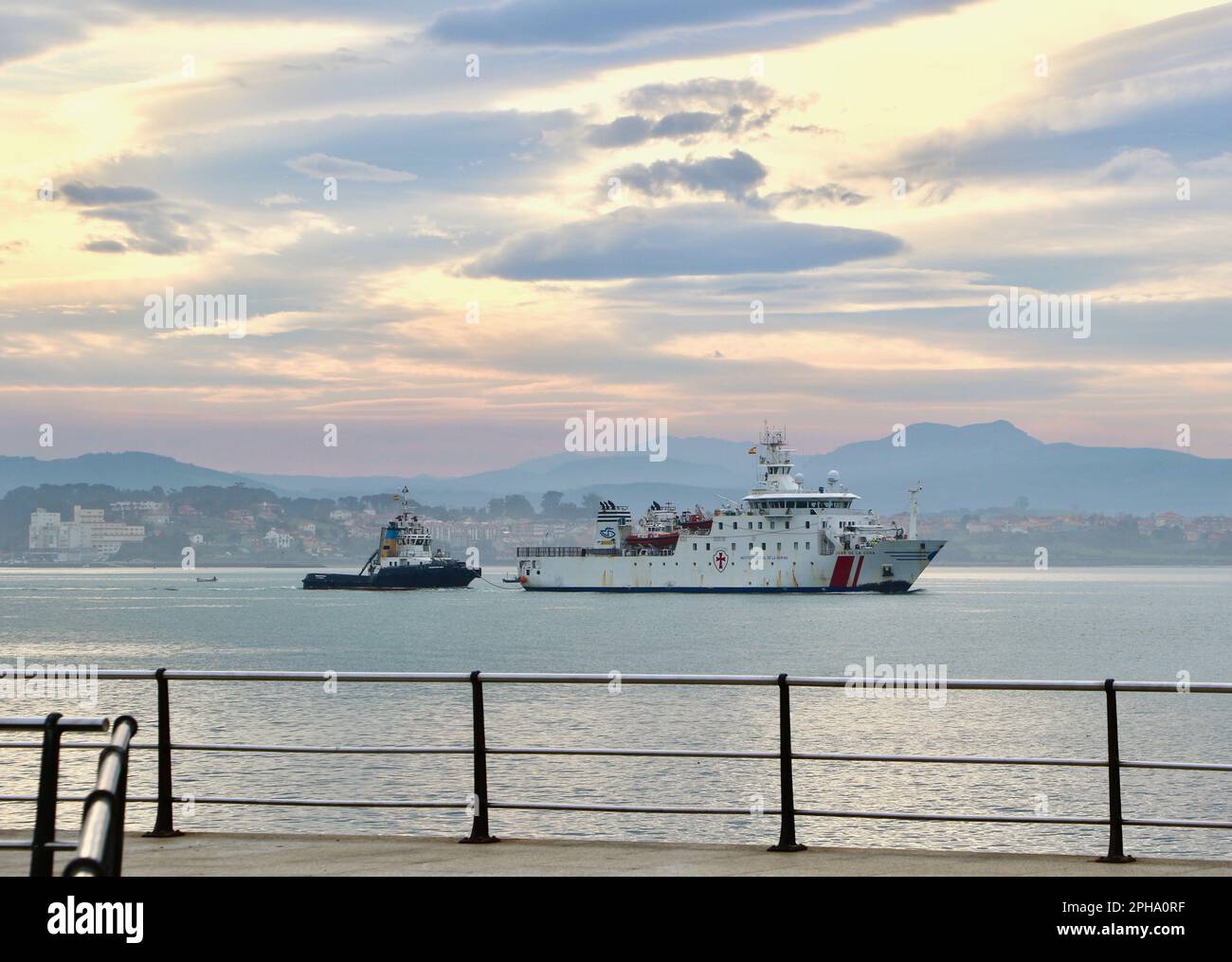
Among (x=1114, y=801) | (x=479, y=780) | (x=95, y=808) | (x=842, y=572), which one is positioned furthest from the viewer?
(x=842, y=572)

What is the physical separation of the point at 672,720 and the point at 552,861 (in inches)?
1328

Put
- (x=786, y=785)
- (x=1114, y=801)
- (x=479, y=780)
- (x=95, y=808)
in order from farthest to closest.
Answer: (x=479, y=780) < (x=786, y=785) < (x=1114, y=801) < (x=95, y=808)

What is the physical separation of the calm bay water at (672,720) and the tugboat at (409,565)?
1661 inches

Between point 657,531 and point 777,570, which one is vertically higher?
point 657,531

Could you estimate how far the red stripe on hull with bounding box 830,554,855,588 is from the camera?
122 meters

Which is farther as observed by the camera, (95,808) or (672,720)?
(672,720)

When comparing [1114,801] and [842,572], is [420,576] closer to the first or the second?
[842,572]

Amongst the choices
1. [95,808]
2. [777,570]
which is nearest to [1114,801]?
[95,808]

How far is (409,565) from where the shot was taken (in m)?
150

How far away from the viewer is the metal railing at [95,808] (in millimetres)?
3984
